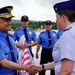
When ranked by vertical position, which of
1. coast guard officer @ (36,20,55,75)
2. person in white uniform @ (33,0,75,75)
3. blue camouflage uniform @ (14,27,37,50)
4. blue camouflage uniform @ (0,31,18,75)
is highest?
person in white uniform @ (33,0,75,75)

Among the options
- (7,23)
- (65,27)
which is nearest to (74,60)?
(65,27)

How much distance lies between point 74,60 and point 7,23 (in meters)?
1.54

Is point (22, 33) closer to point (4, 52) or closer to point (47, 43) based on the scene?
point (47, 43)

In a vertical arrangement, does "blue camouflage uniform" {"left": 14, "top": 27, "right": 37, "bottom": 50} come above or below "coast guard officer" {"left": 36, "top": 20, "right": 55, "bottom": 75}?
above

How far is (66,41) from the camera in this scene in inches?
93.2

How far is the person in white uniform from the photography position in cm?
237

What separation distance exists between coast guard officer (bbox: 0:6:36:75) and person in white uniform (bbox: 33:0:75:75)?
3.32 feet

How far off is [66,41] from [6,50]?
51.1 inches

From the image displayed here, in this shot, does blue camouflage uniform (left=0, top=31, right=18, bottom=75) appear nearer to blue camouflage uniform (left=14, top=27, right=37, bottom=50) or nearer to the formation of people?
the formation of people

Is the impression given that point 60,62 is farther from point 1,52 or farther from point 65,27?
point 1,52

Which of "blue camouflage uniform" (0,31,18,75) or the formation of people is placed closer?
the formation of people

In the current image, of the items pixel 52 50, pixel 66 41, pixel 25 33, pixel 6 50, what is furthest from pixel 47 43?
pixel 66 41

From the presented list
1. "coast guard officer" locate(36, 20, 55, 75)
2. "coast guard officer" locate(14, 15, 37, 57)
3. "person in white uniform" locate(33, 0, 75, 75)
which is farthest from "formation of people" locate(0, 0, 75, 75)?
"coast guard officer" locate(36, 20, 55, 75)

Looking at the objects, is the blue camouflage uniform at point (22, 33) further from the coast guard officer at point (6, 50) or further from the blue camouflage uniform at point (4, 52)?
the blue camouflage uniform at point (4, 52)
